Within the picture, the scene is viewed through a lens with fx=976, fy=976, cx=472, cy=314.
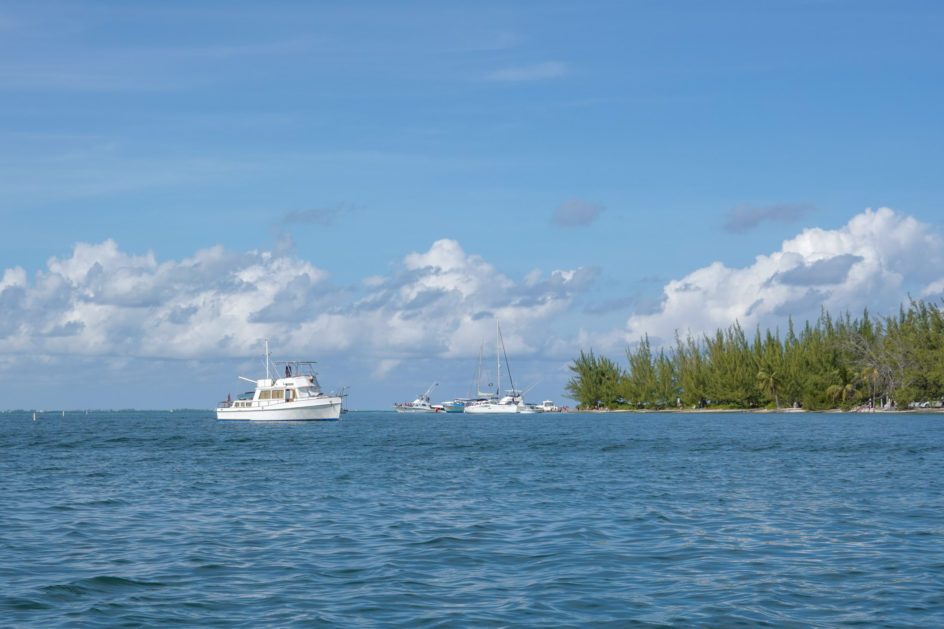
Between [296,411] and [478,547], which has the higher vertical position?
[296,411]

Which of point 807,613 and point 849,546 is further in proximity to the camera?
point 849,546

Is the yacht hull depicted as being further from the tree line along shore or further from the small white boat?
the tree line along shore

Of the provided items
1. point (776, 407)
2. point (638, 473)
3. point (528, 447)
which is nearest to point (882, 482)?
point (638, 473)

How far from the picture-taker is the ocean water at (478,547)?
55.9 feet

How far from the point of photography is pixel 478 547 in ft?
77.7

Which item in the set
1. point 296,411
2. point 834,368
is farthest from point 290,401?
point 834,368

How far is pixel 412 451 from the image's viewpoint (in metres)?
68.2

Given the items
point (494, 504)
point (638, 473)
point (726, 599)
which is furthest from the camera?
point (638, 473)

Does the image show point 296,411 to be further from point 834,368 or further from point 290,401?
point 834,368

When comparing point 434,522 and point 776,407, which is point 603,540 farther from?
point 776,407

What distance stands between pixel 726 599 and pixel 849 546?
7105mm

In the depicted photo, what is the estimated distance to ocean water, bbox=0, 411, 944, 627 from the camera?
17.0 metres

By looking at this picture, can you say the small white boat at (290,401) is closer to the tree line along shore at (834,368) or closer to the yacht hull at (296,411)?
the yacht hull at (296,411)

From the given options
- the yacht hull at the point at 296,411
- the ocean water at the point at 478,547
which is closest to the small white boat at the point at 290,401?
the yacht hull at the point at 296,411
